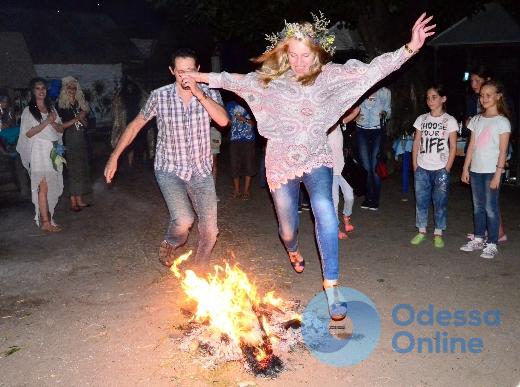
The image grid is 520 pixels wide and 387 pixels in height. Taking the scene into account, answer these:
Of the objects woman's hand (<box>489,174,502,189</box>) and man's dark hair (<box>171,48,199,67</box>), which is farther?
woman's hand (<box>489,174,502,189</box>)

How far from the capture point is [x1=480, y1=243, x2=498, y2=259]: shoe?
6.14m

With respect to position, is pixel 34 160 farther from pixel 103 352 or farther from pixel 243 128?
pixel 103 352

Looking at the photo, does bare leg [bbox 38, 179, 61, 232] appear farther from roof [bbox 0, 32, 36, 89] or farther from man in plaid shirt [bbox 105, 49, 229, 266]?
roof [bbox 0, 32, 36, 89]

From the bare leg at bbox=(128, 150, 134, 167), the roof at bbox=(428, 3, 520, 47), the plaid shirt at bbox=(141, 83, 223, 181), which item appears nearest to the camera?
the plaid shirt at bbox=(141, 83, 223, 181)

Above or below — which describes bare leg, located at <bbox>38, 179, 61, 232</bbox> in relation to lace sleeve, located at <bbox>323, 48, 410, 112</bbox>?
below

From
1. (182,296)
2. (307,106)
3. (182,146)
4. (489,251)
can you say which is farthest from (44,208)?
(489,251)

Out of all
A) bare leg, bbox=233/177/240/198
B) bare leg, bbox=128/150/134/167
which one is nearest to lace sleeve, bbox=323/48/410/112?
bare leg, bbox=233/177/240/198

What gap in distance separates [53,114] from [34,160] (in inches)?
28.1

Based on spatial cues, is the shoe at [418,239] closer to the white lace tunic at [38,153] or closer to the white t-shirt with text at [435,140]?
the white t-shirt with text at [435,140]

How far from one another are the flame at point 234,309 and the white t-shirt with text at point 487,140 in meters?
2.89

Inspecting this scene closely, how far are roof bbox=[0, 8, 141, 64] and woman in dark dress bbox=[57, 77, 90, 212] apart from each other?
15.9 metres

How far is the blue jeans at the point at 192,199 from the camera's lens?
4902 millimetres

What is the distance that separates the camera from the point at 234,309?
4266mm

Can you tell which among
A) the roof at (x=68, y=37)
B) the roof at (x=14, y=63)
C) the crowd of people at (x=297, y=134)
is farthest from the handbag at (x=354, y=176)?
the roof at (x=68, y=37)
